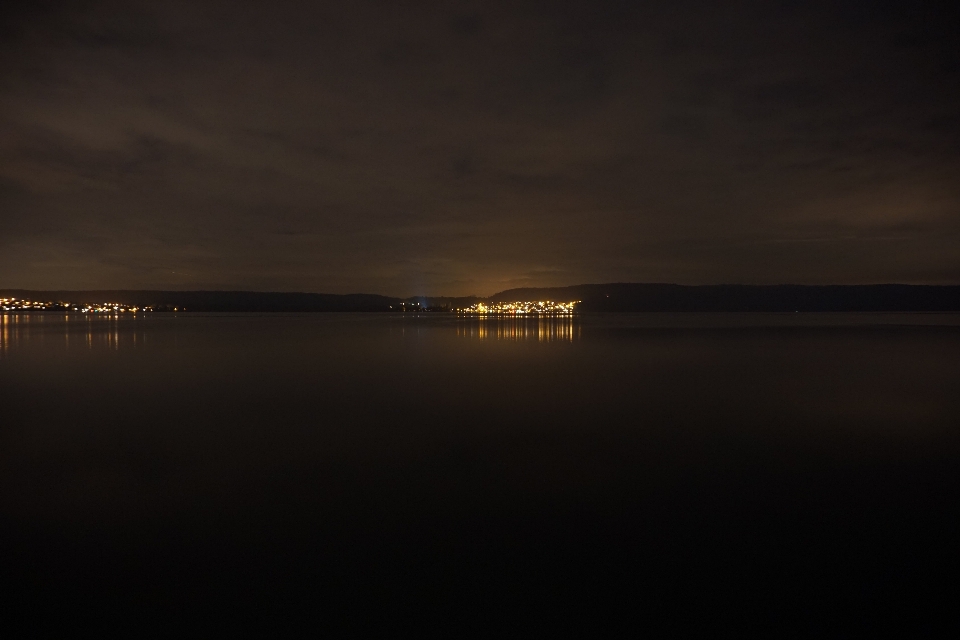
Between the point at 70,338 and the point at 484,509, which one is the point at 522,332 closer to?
the point at 70,338

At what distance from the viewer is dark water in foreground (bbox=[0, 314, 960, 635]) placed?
12.5ft

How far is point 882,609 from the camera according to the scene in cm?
373

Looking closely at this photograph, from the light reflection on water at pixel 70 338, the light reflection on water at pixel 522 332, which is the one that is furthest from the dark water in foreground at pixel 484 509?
the light reflection on water at pixel 522 332

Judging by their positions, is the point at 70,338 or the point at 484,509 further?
the point at 70,338

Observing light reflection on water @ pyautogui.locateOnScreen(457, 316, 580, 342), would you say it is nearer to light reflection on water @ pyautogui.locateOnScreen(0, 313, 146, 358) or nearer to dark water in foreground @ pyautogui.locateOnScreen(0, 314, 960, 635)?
light reflection on water @ pyautogui.locateOnScreen(0, 313, 146, 358)

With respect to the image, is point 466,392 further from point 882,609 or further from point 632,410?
point 882,609

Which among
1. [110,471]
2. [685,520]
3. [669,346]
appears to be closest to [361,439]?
[110,471]

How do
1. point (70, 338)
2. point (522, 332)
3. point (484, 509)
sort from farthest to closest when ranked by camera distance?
point (522, 332) → point (70, 338) → point (484, 509)

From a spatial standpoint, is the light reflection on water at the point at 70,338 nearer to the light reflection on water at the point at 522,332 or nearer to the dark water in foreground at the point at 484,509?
the dark water in foreground at the point at 484,509

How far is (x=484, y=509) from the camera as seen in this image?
5.40 m

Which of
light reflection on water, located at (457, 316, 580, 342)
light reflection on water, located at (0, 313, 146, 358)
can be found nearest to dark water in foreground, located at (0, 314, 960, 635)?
light reflection on water, located at (0, 313, 146, 358)

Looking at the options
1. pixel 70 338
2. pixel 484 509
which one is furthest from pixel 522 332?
pixel 484 509

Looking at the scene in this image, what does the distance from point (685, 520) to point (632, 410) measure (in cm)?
542

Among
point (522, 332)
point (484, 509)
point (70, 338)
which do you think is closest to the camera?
point (484, 509)
